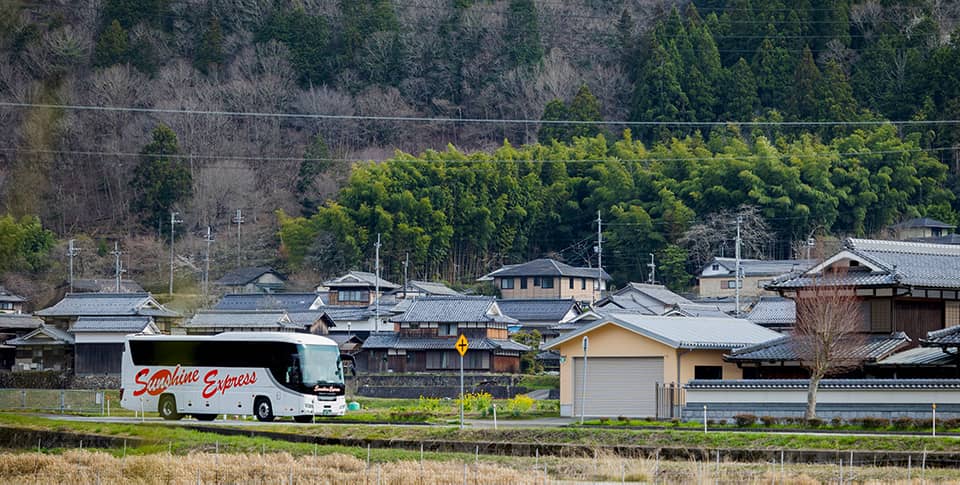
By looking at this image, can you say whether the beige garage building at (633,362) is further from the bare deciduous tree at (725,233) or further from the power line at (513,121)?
the bare deciduous tree at (725,233)

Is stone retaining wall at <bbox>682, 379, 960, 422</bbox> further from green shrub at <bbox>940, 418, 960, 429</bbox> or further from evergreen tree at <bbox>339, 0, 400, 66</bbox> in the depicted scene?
evergreen tree at <bbox>339, 0, 400, 66</bbox>

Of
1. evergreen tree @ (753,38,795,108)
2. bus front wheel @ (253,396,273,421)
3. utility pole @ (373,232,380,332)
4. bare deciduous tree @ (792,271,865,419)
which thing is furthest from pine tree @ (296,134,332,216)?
bare deciduous tree @ (792,271,865,419)

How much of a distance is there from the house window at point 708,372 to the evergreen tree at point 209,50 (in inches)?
2648

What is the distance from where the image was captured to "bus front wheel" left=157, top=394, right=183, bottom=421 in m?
29.9

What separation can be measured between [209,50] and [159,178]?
82.7 ft

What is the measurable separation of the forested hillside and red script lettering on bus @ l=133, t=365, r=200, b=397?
20459mm

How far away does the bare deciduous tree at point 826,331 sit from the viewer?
27156 mm

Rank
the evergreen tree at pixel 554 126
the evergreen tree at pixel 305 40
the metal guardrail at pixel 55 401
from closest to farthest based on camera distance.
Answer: the metal guardrail at pixel 55 401 < the evergreen tree at pixel 554 126 < the evergreen tree at pixel 305 40

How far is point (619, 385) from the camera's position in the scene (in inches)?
1266

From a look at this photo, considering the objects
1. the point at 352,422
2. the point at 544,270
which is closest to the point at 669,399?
the point at 352,422

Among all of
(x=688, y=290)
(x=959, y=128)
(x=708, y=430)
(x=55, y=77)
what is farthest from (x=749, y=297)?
(x=55, y=77)

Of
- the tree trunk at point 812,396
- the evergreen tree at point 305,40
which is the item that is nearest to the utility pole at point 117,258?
the evergreen tree at point 305,40

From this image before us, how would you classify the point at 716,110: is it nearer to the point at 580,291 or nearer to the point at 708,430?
the point at 580,291

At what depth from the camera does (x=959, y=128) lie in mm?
73500
